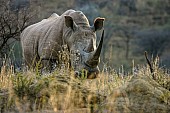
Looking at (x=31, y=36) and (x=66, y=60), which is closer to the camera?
(x=66, y=60)

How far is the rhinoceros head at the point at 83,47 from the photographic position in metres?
8.16

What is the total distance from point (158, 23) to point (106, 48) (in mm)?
14158

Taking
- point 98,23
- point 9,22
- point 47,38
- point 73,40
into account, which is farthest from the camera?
point 9,22

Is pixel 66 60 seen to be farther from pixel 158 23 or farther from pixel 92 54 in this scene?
pixel 158 23

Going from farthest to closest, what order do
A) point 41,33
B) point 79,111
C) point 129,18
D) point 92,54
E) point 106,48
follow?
point 129,18
point 106,48
point 41,33
point 92,54
point 79,111

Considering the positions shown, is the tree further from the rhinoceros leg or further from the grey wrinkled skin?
the rhinoceros leg

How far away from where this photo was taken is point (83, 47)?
28.9 feet

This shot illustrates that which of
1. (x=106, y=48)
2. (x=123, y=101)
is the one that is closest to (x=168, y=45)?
(x=106, y=48)

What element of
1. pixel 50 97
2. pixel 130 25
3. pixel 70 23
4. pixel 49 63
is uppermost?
pixel 130 25

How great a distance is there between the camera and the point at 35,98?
4672 mm

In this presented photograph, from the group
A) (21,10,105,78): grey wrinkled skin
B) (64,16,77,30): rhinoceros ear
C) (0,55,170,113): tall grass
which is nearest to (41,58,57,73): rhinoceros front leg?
(21,10,105,78): grey wrinkled skin

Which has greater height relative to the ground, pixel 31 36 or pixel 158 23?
pixel 158 23

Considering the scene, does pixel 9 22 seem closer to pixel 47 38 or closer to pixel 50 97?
pixel 47 38

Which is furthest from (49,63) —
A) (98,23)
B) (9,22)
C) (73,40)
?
(9,22)
